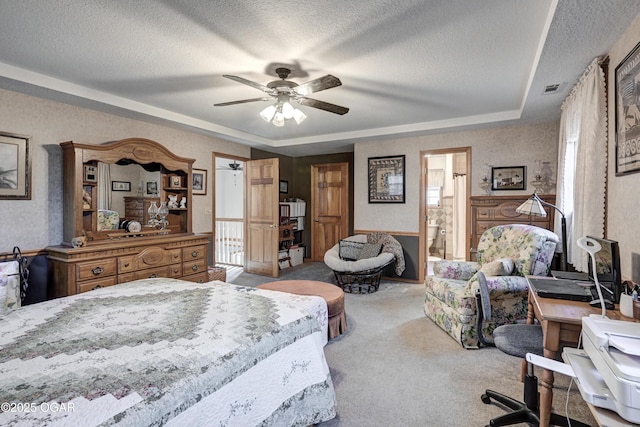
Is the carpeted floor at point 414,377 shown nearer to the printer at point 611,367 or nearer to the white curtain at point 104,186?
the printer at point 611,367

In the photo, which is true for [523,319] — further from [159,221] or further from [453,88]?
[159,221]

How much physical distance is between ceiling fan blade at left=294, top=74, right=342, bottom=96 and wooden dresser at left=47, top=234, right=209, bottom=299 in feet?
7.75

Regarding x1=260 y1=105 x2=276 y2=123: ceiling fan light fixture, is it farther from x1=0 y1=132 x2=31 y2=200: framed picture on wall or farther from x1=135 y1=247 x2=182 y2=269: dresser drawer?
x1=0 y1=132 x2=31 y2=200: framed picture on wall

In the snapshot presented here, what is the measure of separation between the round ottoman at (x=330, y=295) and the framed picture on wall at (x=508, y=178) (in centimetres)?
296

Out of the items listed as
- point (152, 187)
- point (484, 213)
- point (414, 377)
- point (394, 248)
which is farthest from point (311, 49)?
point (484, 213)

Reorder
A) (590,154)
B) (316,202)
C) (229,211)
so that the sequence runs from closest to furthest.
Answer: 1. (590,154)
2. (316,202)
3. (229,211)

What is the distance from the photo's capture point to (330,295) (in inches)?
119

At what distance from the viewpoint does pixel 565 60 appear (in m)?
2.37

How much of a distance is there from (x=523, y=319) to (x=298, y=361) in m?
2.27

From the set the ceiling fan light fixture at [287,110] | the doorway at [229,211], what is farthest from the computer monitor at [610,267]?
the doorway at [229,211]

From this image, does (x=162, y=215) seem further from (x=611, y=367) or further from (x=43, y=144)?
(x=611, y=367)

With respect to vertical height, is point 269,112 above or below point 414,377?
above

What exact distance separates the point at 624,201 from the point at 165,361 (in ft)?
8.83

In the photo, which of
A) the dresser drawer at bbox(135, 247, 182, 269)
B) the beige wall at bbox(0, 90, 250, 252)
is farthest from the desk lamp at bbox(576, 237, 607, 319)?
the beige wall at bbox(0, 90, 250, 252)
